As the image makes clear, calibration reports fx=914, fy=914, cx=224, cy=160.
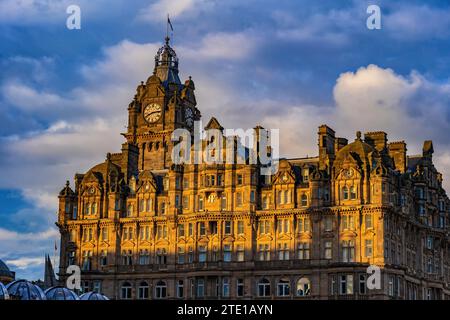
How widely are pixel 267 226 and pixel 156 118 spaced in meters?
37.2

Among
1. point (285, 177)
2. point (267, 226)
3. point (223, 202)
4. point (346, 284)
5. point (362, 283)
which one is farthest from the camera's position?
point (223, 202)

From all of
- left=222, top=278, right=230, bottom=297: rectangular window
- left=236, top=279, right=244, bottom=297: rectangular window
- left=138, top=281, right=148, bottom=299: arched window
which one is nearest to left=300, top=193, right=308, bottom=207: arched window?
left=236, top=279, right=244, bottom=297: rectangular window

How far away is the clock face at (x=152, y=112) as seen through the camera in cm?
14612

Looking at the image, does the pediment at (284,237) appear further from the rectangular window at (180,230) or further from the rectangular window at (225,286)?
the rectangular window at (180,230)

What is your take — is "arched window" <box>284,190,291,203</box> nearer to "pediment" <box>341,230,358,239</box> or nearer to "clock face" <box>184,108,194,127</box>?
"pediment" <box>341,230,358,239</box>

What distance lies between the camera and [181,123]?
475ft

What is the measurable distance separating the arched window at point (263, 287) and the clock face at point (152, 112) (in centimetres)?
4122

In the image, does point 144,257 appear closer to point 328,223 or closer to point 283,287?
point 283,287

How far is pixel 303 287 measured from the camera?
111375mm

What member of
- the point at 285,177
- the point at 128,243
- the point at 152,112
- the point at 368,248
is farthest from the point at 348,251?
the point at 152,112

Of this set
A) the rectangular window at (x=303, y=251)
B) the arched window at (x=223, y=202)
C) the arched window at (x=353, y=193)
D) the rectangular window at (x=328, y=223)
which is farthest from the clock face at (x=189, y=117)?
the arched window at (x=353, y=193)

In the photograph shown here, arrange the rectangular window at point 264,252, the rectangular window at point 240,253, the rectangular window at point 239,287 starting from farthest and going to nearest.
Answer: the rectangular window at point 240,253
the rectangular window at point 264,252
the rectangular window at point 239,287

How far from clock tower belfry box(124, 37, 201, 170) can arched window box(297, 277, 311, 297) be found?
38.2 metres
